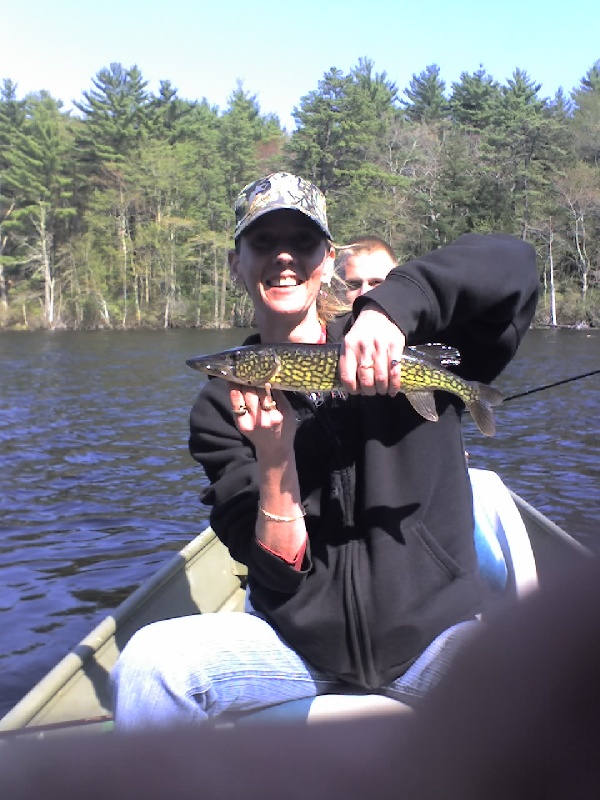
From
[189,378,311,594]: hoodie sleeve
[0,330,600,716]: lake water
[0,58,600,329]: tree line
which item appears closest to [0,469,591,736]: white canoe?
[189,378,311,594]: hoodie sleeve

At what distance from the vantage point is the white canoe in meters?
3.16

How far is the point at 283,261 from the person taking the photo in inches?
115

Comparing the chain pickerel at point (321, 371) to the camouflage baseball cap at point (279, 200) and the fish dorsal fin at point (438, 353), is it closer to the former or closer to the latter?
the fish dorsal fin at point (438, 353)

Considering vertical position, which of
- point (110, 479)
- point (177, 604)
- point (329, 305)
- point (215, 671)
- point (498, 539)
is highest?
point (329, 305)

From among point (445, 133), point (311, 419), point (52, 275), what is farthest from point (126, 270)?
point (311, 419)

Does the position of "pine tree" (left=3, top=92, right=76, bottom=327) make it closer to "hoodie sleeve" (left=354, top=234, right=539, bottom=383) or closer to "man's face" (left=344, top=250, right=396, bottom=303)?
"man's face" (left=344, top=250, right=396, bottom=303)

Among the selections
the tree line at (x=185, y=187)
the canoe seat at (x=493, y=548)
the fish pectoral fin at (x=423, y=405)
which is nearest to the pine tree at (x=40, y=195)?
the tree line at (x=185, y=187)

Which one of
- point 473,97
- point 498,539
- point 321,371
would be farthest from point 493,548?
point 473,97

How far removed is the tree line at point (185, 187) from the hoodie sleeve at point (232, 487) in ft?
164

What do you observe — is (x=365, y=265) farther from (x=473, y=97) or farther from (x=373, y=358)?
(x=473, y=97)

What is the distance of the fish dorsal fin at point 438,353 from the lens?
2494mm

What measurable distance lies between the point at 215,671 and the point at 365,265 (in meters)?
5.04

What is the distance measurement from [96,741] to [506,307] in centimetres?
237

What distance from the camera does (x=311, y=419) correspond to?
9.05ft
